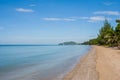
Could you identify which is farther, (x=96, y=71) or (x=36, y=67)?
(x=36, y=67)

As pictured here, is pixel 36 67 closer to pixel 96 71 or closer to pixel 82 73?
pixel 82 73

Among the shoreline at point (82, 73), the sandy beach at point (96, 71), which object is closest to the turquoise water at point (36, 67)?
the shoreline at point (82, 73)

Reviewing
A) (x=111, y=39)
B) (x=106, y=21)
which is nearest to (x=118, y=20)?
(x=111, y=39)

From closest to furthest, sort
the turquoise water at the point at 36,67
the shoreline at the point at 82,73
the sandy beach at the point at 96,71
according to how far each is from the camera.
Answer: the sandy beach at the point at 96,71 < the shoreline at the point at 82,73 < the turquoise water at the point at 36,67

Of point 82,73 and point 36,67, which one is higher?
point 82,73

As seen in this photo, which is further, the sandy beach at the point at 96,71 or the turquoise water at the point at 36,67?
the turquoise water at the point at 36,67

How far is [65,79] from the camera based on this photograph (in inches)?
520

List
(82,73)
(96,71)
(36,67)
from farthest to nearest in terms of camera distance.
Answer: (36,67) < (96,71) < (82,73)

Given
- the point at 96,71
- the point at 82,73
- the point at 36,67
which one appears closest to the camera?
the point at 82,73

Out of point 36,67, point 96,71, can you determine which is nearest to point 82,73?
point 96,71

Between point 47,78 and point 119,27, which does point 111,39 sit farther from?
point 47,78

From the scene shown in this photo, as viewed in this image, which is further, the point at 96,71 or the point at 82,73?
the point at 96,71

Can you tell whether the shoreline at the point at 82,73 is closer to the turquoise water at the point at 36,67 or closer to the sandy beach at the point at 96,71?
the sandy beach at the point at 96,71

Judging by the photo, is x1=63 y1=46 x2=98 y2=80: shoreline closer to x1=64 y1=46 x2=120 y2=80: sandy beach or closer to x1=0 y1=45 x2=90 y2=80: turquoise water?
x1=64 y1=46 x2=120 y2=80: sandy beach
